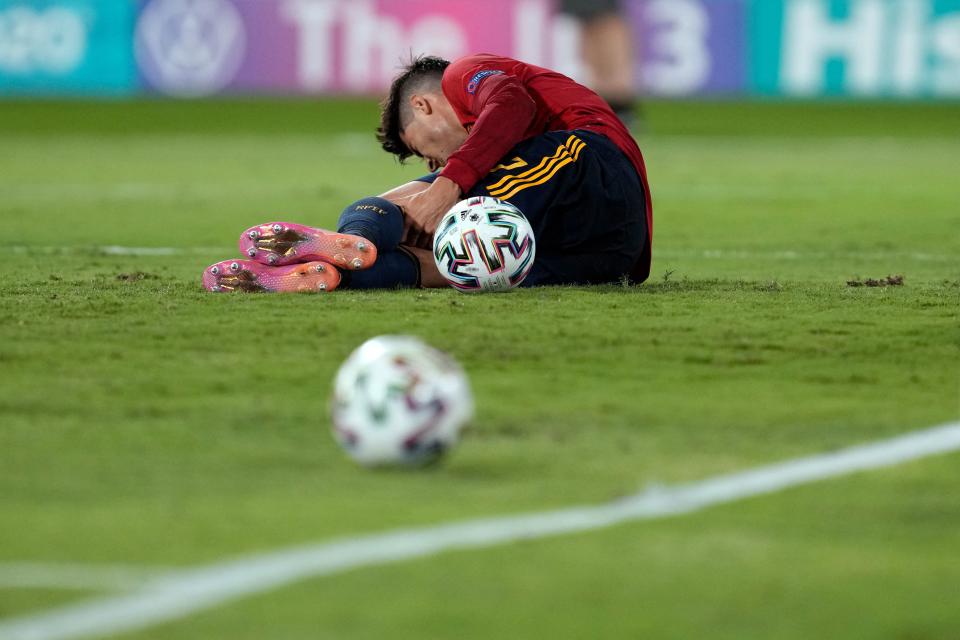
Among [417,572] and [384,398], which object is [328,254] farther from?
[417,572]

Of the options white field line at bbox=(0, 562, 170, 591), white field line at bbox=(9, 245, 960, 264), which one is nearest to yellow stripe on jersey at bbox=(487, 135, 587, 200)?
white field line at bbox=(9, 245, 960, 264)

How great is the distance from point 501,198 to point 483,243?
0.99 feet

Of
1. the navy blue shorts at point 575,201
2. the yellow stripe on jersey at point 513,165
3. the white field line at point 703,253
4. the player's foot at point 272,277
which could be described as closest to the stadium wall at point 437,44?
the white field line at point 703,253

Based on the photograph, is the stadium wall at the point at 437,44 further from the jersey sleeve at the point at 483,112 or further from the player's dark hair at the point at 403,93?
the jersey sleeve at the point at 483,112

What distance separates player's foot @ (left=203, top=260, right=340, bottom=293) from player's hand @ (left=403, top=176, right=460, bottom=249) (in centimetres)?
38

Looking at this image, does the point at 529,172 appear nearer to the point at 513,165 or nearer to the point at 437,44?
the point at 513,165

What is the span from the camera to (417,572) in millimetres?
2908

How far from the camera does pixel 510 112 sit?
246 inches

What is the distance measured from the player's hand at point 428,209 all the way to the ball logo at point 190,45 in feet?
54.7

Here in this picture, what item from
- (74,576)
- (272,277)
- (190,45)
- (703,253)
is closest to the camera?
(74,576)

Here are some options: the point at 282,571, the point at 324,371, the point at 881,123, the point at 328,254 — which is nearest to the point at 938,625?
the point at 282,571

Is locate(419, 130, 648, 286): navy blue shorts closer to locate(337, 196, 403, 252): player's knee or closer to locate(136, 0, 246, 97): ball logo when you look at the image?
locate(337, 196, 403, 252): player's knee

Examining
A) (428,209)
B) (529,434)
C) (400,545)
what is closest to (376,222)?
(428,209)

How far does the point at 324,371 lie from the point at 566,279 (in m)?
1.88
